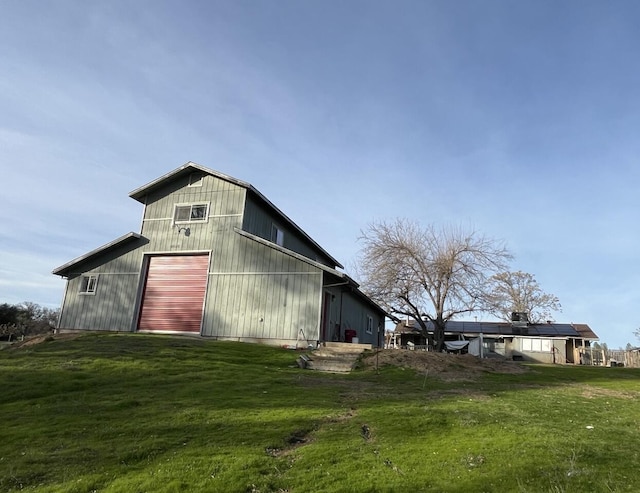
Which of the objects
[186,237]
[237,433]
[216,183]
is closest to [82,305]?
[186,237]

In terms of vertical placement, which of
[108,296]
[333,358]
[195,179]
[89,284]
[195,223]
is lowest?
[333,358]

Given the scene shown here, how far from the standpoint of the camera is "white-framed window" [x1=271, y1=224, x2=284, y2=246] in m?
26.7

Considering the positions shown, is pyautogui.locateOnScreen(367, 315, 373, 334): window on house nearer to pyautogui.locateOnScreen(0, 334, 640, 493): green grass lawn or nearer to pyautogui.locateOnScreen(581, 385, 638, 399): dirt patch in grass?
pyautogui.locateOnScreen(0, 334, 640, 493): green grass lawn

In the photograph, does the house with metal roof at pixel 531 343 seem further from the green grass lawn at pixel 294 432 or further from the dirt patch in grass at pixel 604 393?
the green grass lawn at pixel 294 432

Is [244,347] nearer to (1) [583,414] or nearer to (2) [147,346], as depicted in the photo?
(2) [147,346]

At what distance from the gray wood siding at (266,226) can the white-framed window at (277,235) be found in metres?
0.22

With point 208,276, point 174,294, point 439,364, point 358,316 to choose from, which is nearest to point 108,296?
point 174,294

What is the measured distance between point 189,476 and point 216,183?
20003 mm

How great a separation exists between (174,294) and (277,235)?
21.3 ft

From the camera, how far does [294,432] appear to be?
27.4 ft

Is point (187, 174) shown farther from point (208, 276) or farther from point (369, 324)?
point (369, 324)

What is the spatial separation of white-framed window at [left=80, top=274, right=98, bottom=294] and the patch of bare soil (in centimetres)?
1595

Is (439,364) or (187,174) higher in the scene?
(187,174)

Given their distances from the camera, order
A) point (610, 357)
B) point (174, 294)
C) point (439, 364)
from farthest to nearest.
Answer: point (610, 357), point (174, 294), point (439, 364)
